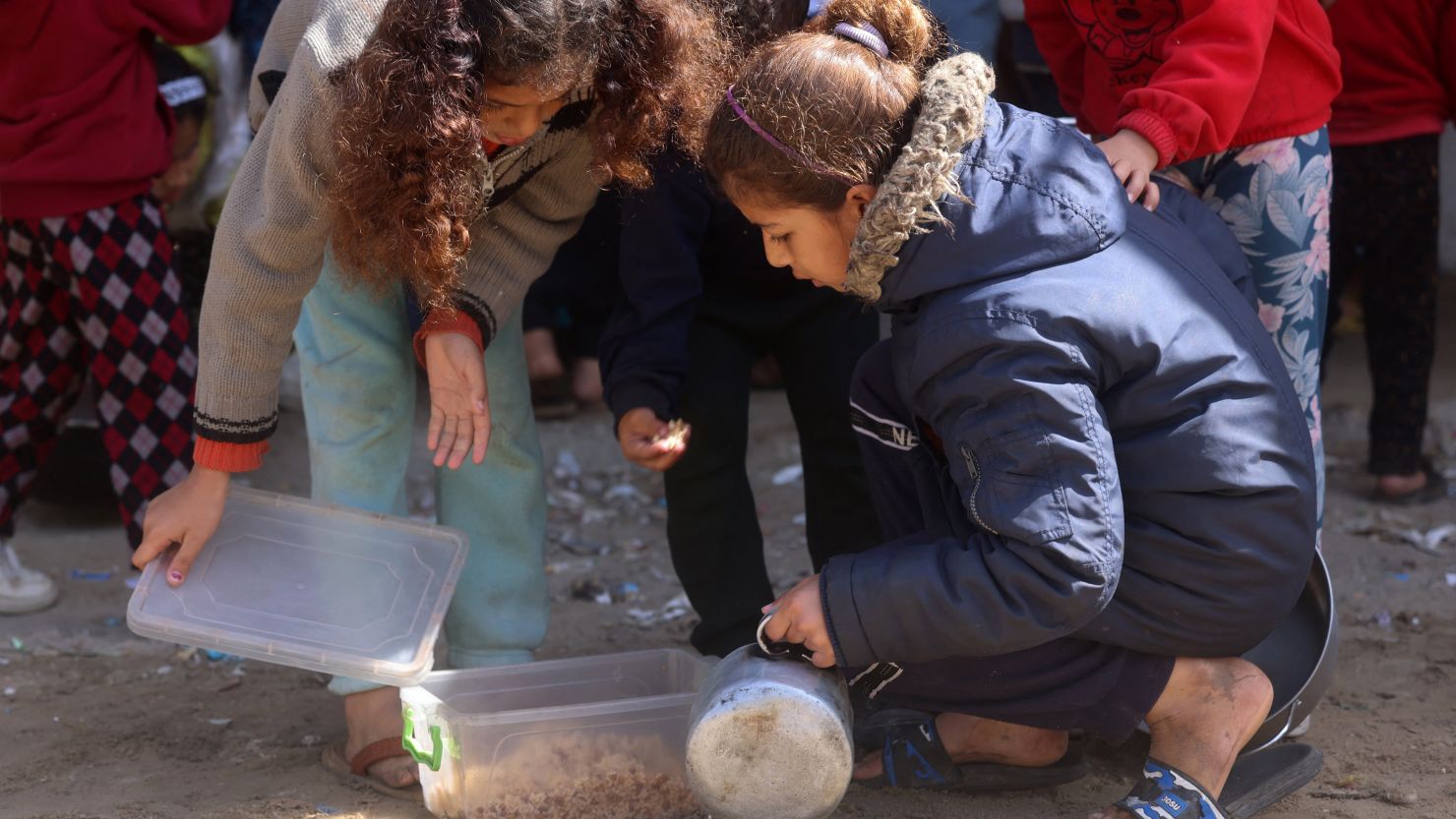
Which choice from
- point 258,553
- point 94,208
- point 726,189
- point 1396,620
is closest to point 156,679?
point 258,553

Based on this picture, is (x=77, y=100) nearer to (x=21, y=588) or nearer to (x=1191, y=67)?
(x=21, y=588)

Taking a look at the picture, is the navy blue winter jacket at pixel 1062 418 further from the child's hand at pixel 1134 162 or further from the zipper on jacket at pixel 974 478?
the child's hand at pixel 1134 162

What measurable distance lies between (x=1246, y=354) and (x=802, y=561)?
166 centimetres

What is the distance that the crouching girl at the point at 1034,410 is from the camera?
1712 mm

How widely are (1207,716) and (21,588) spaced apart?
8.41 feet

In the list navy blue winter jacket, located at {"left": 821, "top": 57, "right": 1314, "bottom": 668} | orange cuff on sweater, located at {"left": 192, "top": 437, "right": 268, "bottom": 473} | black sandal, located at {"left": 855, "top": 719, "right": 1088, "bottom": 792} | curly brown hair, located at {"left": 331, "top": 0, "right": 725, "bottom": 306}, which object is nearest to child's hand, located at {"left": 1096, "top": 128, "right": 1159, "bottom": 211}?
navy blue winter jacket, located at {"left": 821, "top": 57, "right": 1314, "bottom": 668}

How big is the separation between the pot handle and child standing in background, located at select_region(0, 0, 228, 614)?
1.80m

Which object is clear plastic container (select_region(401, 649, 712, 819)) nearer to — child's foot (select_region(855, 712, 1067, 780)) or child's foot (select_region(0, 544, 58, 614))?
child's foot (select_region(855, 712, 1067, 780))

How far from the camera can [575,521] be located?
379 centimetres

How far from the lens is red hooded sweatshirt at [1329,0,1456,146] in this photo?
3201 mm

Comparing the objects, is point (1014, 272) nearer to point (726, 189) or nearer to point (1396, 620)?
point (726, 189)

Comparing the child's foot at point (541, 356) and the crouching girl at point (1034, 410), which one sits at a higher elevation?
the crouching girl at point (1034, 410)

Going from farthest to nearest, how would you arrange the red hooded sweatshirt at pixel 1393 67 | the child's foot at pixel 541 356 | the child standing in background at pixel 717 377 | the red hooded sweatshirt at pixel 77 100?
the child's foot at pixel 541 356
the red hooded sweatshirt at pixel 1393 67
the red hooded sweatshirt at pixel 77 100
the child standing in background at pixel 717 377

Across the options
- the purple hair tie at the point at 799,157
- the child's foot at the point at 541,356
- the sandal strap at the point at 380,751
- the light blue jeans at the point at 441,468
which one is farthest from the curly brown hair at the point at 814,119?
the child's foot at the point at 541,356
